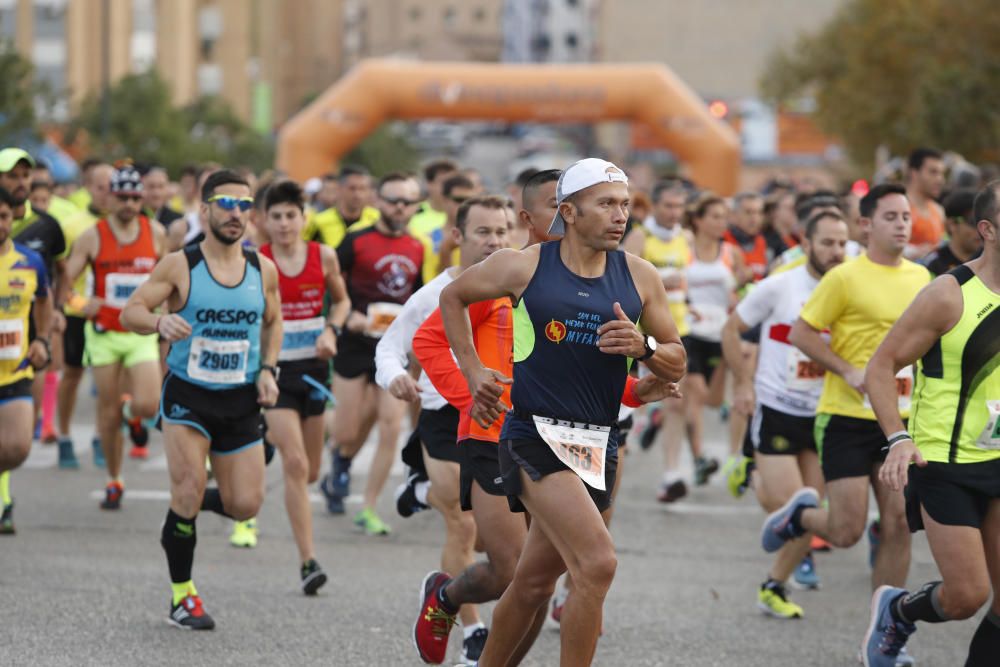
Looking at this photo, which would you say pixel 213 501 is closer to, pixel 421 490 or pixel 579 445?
pixel 421 490

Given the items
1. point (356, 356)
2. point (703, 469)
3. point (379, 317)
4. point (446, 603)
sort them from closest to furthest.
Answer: point (446, 603) → point (379, 317) → point (356, 356) → point (703, 469)

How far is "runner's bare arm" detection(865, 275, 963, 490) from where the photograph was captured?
611 centimetres

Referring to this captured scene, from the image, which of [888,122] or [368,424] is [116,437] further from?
[888,122]

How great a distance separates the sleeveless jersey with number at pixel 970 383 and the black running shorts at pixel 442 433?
221cm

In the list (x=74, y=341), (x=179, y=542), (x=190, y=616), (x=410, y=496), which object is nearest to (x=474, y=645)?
(x=410, y=496)

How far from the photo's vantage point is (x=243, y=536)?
32.7ft

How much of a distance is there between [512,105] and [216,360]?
83.7 ft

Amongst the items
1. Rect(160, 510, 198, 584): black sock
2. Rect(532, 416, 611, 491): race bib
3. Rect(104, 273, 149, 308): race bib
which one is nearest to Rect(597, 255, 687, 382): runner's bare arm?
Rect(532, 416, 611, 491): race bib

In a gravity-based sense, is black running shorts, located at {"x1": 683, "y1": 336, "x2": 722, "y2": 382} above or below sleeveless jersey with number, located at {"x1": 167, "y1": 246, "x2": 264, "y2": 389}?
below

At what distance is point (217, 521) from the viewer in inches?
425

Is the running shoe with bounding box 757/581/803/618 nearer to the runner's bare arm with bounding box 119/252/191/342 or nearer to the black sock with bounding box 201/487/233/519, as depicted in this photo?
the black sock with bounding box 201/487/233/519

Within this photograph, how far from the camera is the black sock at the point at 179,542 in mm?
7617

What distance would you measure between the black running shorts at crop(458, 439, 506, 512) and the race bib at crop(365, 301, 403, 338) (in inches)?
152

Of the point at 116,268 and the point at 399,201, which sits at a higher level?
the point at 399,201
